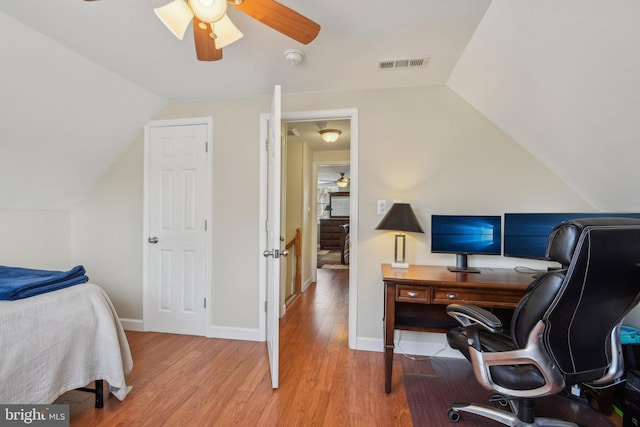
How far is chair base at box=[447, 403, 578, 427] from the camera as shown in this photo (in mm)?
1408

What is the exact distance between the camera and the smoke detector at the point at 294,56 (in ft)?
6.26

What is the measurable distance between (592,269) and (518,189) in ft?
4.39

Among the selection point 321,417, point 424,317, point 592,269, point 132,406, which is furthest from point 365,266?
point 132,406

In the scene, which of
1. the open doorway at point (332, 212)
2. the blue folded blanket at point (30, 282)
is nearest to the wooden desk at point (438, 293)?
the blue folded blanket at point (30, 282)

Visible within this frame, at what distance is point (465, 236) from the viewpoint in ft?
7.17

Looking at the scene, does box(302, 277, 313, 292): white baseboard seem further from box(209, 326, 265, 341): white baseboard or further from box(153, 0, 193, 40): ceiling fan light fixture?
box(153, 0, 193, 40): ceiling fan light fixture

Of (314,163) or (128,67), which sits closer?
(128,67)

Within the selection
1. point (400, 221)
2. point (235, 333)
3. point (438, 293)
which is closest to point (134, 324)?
point (235, 333)

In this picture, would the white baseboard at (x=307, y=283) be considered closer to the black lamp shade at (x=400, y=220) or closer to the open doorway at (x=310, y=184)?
the open doorway at (x=310, y=184)

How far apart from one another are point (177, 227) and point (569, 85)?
A: 311 cm

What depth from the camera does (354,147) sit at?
2498 mm

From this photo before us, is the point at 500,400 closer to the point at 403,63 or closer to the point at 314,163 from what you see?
the point at 403,63

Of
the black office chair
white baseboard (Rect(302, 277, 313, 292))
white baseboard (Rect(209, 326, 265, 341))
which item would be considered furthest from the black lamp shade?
white baseboard (Rect(302, 277, 313, 292))

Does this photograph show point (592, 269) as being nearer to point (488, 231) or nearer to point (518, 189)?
point (488, 231)
